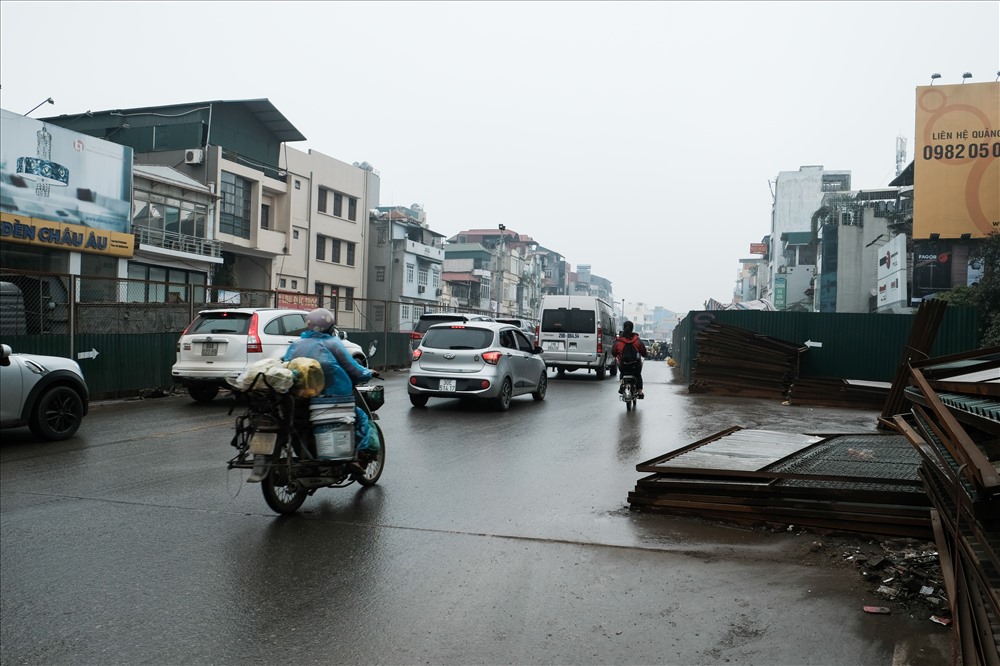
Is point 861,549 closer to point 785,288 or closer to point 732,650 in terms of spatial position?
point 732,650

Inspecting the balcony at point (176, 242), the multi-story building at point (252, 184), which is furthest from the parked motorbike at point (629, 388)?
the multi-story building at point (252, 184)

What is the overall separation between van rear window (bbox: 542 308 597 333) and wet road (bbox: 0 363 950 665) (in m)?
15.4

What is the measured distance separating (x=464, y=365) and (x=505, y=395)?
3.59ft

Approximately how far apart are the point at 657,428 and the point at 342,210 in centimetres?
4318

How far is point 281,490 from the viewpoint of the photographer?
6.29m

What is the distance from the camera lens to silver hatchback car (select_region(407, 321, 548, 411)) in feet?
45.2

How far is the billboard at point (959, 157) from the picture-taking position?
35719mm

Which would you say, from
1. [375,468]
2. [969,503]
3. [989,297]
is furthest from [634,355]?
[989,297]

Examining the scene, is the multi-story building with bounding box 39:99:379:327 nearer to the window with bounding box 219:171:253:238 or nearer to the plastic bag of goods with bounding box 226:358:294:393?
the window with bounding box 219:171:253:238

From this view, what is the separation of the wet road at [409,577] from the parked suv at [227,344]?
4.82 m

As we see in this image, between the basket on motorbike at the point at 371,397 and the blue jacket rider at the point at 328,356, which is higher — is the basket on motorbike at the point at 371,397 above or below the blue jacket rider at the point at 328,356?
below

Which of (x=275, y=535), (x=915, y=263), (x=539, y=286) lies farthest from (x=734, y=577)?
(x=539, y=286)

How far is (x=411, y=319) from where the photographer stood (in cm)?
3206

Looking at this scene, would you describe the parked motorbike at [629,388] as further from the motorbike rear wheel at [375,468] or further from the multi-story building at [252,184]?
the multi-story building at [252,184]
